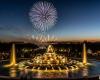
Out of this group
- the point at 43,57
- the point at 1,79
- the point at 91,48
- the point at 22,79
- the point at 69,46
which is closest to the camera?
the point at 22,79

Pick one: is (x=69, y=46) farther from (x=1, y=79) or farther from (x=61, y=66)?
(x=1, y=79)

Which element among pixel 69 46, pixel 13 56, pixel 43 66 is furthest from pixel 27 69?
pixel 69 46

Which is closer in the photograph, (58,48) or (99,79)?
(99,79)

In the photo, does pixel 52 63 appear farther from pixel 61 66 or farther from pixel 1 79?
pixel 1 79

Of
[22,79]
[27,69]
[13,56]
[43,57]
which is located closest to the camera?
[22,79]

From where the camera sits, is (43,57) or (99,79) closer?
(99,79)

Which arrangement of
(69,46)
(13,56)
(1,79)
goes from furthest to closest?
(69,46) → (13,56) → (1,79)

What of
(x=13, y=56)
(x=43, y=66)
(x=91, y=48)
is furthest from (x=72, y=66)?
(x=91, y=48)

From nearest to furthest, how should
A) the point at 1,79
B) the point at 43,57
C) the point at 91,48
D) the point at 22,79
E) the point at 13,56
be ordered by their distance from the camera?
1. the point at 22,79
2. the point at 1,79
3. the point at 43,57
4. the point at 13,56
5. the point at 91,48
